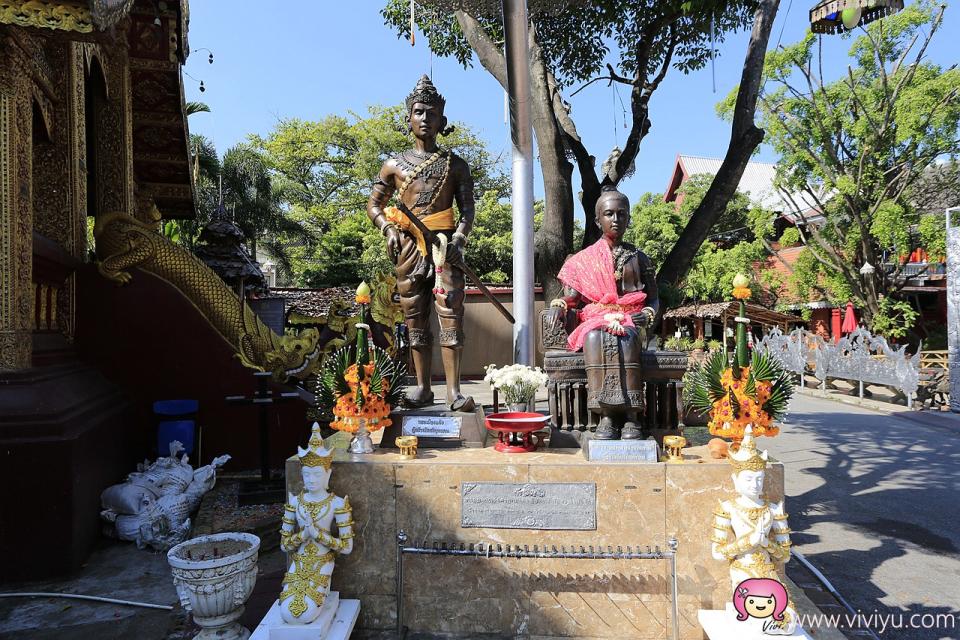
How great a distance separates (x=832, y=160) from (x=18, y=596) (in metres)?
21.7

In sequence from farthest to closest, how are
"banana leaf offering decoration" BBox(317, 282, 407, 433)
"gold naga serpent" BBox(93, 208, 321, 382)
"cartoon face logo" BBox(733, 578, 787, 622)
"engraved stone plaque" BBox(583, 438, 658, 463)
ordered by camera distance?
"gold naga serpent" BBox(93, 208, 321, 382) < "banana leaf offering decoration" BBox(317, 282, 407, 433) < "engraved stone plaque" BBox(583, 438, 658, 463) < "cartoon face logo" BBox(733, 578, 787, 622)

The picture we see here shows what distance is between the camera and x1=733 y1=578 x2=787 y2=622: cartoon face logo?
9.13 ft

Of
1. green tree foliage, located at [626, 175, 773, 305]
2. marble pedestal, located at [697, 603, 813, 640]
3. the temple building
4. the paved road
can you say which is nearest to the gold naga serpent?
the temple building

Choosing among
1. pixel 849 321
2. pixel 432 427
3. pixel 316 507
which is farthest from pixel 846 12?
pixel 849 321

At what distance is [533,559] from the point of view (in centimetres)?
334

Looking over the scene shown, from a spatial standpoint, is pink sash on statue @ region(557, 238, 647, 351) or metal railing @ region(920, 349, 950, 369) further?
metal railing @ region(920, 349, 950, 369)

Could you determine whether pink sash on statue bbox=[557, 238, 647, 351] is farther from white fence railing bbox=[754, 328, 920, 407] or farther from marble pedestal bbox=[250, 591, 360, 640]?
white fence railing bbox=[754, 328, 920, 407]

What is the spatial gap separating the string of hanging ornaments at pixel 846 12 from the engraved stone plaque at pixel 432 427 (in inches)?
270

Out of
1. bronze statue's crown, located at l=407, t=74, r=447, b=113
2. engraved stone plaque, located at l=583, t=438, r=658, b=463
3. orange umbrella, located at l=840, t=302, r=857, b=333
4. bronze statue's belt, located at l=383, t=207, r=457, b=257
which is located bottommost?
engraved stone plaque, located at l=583, t=438, r=658, b=463

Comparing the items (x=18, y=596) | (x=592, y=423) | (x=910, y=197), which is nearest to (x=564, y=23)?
(x=592, y=423)

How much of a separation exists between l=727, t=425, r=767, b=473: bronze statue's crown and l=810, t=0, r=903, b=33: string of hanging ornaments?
20.9 ft

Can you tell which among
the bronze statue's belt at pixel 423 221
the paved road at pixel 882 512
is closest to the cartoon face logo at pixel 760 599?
the paved road at pixel 882 512

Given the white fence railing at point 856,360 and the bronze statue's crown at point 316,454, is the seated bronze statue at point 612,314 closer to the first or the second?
the bronze statue's crown at point 316,454

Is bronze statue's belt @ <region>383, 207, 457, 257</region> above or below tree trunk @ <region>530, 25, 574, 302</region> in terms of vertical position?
below
